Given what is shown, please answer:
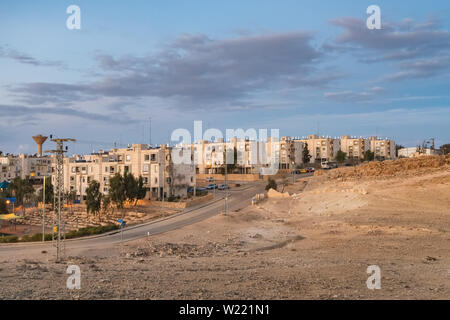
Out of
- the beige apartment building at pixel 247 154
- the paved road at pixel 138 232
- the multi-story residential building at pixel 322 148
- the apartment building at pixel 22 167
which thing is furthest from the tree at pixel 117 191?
the multi-story residential building at pixel 322 148

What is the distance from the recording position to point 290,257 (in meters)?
26.3

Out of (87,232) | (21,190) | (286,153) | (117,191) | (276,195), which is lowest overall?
(87,232)

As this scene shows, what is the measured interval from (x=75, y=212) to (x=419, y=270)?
57310 millimetres

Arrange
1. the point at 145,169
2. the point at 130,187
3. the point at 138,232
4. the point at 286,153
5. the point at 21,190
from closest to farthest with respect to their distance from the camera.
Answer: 1. the point at 138,232
2. the point at 130,187
3. the point at 145,169
4. the point at 21,190
5. the point at 286,153

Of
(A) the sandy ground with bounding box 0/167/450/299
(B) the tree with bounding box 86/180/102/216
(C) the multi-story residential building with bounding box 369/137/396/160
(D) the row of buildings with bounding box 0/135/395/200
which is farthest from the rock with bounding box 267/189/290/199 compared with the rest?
(C) the multi-story residential building with bounding box 369/137/396/160

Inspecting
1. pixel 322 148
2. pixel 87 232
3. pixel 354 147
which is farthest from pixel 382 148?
pixel 87 232

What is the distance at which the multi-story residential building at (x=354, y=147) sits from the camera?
5475 inches

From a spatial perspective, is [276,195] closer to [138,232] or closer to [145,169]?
[145,169]

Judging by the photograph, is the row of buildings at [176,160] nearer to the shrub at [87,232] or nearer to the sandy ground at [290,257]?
the shrub at [87,232]

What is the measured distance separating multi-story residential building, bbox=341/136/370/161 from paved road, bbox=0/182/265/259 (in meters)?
83.2

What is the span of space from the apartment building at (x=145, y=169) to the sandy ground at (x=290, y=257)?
2097cm

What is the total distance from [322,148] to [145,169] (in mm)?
83234

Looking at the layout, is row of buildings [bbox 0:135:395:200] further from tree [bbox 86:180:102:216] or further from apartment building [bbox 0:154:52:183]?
tree [bbox 86:180:102:216]
